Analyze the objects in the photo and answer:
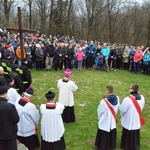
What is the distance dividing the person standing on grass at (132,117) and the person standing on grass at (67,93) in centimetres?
200

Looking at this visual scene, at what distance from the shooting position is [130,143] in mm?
6543

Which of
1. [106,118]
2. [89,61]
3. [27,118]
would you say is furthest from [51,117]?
[89,61]

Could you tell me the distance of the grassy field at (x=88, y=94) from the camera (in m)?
7.31

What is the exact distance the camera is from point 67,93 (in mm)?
7926

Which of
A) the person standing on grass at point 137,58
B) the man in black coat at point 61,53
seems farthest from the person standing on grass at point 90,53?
the person standing on grass at point 137,58

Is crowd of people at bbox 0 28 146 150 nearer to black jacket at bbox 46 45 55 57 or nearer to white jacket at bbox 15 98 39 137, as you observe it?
white jacket at bbox 15 98 39 137

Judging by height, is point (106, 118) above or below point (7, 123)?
below

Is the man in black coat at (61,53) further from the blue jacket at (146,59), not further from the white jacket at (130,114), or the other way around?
the white jacket at (130,114)

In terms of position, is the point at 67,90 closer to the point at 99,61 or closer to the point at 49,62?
the point at 49,62

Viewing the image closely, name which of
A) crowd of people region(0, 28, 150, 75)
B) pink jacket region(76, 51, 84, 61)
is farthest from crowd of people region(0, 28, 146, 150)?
pink jacket region(76, 51, 84, 61)

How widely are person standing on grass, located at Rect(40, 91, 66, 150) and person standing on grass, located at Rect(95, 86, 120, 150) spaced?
1121mm

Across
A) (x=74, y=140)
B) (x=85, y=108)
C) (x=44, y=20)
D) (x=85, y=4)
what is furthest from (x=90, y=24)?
(x=74, y=140)

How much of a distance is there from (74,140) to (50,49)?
9.00 metres

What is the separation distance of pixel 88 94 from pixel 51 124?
5756 mm
